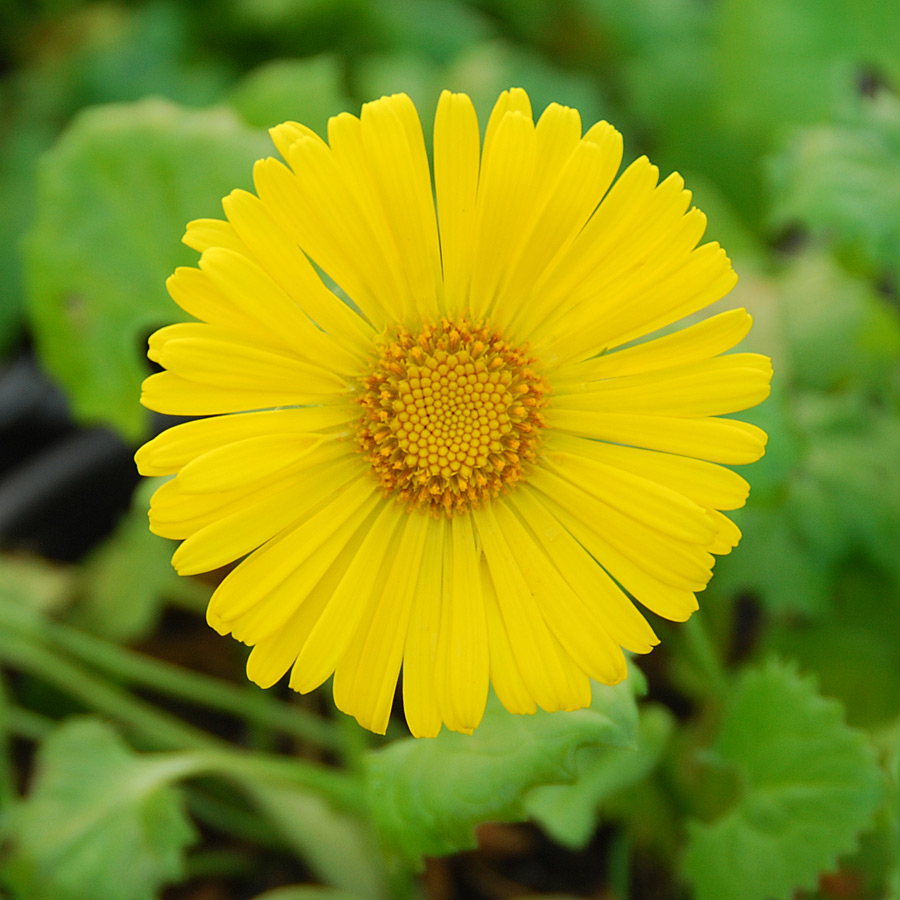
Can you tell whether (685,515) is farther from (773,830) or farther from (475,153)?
(773,830)

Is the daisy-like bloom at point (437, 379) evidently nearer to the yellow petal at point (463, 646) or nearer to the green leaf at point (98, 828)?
the yellow petal at point (463, 646)

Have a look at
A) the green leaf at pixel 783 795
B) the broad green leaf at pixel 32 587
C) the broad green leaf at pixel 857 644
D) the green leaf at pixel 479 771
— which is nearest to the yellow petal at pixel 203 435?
the green leaf at pixel 479 771

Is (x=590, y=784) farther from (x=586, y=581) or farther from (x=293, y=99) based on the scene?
(x=293, y=99)

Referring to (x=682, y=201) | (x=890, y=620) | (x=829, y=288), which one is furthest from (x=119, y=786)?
(x=829, y=288)

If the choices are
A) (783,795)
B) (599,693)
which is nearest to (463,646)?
(599,693)

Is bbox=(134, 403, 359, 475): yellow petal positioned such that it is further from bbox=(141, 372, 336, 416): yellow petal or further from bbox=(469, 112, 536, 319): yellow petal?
bbox=(469, 112, 536, 319): yellow petal
